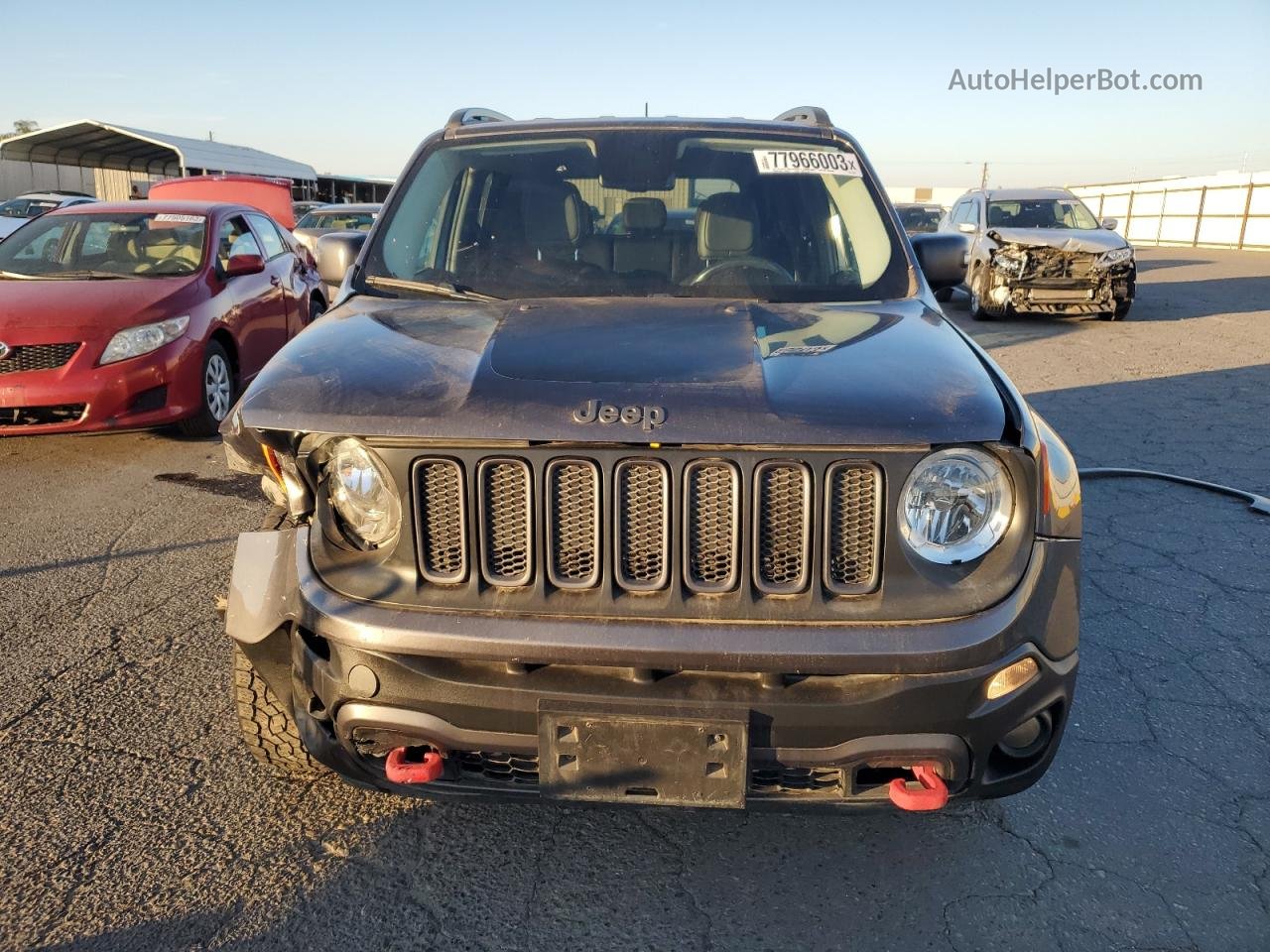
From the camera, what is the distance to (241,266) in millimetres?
6840

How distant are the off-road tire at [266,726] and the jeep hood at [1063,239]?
1151 cm

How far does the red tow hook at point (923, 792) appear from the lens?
1975mm

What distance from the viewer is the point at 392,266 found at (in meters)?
3.20

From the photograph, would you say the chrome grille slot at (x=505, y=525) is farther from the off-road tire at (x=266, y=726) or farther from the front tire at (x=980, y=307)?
the front tire at (x=980, y=307)

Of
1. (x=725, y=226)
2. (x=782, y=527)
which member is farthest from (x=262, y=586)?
(x=725, y=226)

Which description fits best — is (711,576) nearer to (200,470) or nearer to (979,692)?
(979,692)

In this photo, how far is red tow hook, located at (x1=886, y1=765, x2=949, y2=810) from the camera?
6.48ft

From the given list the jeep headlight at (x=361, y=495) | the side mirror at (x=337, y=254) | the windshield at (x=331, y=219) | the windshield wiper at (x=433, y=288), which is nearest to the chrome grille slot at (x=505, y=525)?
the jeep headlight at (x=361, y=495)

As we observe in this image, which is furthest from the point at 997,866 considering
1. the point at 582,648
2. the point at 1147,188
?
the point at 1147,188

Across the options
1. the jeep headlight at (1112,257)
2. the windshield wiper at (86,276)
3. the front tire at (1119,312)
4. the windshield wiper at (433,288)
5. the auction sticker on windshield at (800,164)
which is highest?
the auction sticker on windshield at (800,164)

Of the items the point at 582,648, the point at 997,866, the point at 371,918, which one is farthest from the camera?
the point at 997,866

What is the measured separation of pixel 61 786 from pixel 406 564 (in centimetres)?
146

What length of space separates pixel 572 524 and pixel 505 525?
0.14m

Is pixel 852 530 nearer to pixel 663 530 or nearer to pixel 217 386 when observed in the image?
pixel 663 530
